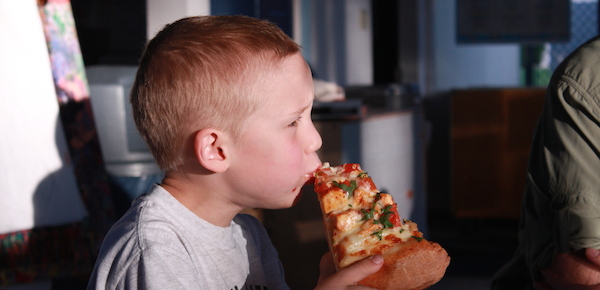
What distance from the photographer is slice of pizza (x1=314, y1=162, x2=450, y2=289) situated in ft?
3.08

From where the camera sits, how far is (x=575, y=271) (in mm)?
1104

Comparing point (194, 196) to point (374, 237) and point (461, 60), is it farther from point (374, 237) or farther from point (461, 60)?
point (461, 60)

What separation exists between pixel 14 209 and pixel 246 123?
36.0 inches

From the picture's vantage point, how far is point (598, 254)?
1061 mm

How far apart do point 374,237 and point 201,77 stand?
15.2 inches

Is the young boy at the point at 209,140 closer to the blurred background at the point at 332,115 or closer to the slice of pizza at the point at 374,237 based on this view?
the slice of pizza at the point at 374,237

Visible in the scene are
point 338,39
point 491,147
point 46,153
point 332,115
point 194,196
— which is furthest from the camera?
point 491,147

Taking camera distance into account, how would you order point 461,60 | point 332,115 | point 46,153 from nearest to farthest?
point 46,153 < point 332,115 < point 461,60

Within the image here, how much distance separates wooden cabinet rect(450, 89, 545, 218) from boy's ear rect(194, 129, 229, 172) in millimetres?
3765

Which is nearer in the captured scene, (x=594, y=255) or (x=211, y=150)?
(x=211, y=150)

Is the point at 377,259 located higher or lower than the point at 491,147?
higher

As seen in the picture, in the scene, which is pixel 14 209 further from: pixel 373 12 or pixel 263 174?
pixel 373 12

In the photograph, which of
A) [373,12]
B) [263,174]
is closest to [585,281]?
[263,174]

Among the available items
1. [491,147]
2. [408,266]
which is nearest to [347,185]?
[408,266]
